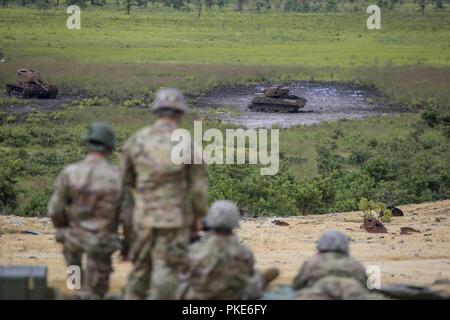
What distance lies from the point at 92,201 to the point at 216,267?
0.93 meters

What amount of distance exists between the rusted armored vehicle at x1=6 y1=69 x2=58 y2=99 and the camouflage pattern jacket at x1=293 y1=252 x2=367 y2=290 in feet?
99.1

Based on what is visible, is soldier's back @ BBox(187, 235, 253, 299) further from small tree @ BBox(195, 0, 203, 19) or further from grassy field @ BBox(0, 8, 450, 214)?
small tree @ BBox(195, 0, 203, 19)

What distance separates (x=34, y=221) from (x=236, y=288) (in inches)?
296

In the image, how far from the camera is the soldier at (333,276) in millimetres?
8117

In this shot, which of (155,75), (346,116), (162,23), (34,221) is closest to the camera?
(34,221)

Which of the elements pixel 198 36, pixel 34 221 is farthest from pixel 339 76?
pixel 34 221

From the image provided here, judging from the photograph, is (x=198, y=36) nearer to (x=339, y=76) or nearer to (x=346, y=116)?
(x=339, y=76)

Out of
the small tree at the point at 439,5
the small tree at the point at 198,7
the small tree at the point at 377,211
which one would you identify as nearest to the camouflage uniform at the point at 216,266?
the small tree at the point at 377,211

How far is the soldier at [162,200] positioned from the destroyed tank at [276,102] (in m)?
28.6

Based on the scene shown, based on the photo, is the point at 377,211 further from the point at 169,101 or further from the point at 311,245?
the point at 169,101

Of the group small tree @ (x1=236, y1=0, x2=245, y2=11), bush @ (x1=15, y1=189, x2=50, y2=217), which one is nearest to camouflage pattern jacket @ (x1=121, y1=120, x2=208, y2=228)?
bush @ (x1=15, y1=189, x2=50, y2=217)

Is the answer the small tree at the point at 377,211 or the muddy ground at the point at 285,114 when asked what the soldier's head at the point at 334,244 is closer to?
the small tree at the point at 377,211

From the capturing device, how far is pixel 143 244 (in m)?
7.93

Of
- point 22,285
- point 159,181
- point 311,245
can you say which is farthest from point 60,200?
point 311,245
